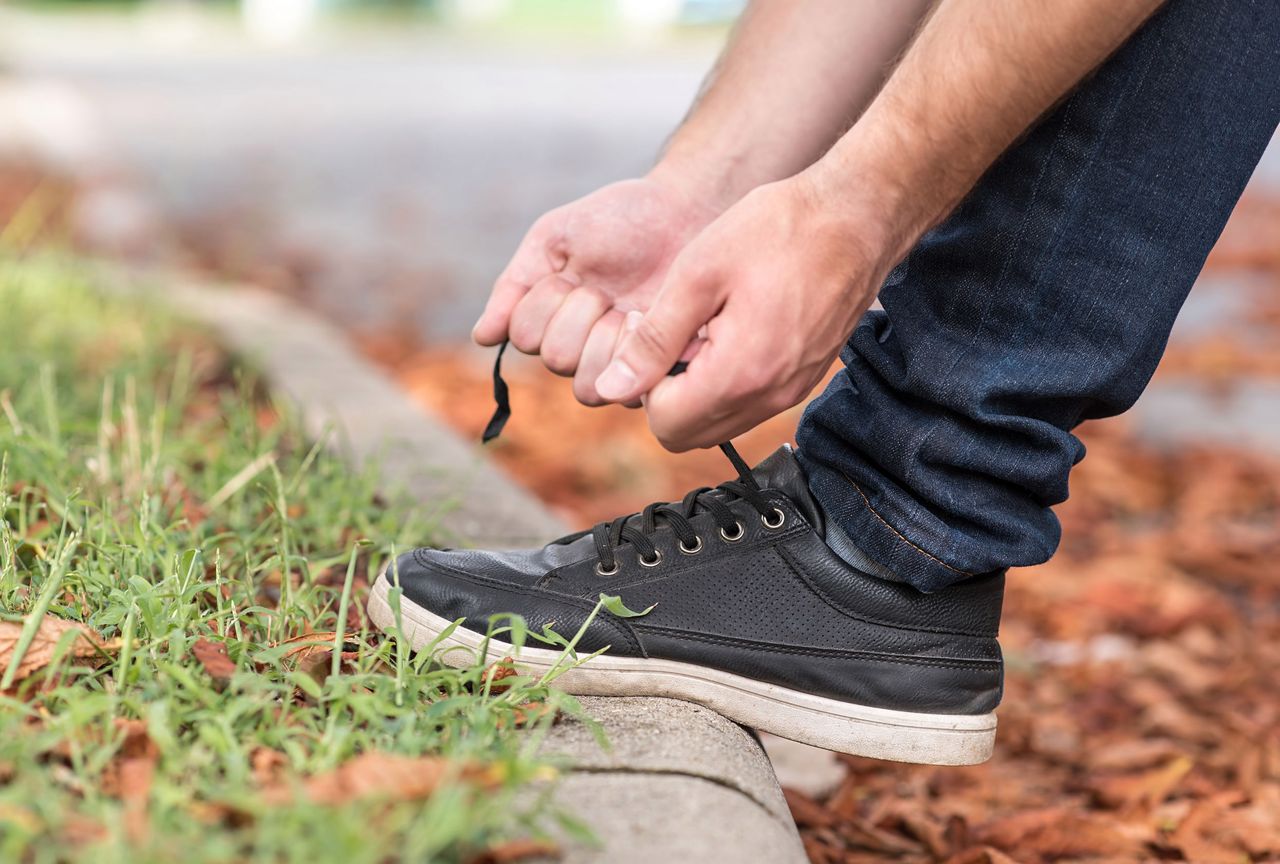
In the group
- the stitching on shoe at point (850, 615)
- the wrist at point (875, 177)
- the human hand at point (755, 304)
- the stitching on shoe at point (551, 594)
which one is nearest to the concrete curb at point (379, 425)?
the stitching on shoe at point (551, 594)

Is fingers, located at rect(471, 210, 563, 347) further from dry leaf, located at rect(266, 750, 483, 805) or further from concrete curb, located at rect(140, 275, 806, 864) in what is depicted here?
dry leaf, located at rect(266, 750, 483, 805)

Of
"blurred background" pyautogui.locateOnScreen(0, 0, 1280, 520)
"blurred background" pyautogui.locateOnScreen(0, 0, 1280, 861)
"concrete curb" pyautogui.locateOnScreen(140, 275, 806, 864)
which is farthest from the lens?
"blurred background" pyautogui.locateOnScreen(0, 0, 1280, 520)

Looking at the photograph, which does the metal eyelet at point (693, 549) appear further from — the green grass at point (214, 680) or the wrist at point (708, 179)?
the wrist at point (708, 179)

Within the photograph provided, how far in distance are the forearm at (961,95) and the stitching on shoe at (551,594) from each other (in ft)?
1.72

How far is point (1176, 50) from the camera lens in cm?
129

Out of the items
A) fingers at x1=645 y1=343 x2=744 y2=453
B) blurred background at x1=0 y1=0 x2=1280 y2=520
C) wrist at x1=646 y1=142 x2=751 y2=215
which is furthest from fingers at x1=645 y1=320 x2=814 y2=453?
blurred background at x1=0 y1=0 x2=1280 y2=520

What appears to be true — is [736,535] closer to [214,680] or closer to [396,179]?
[214,680]

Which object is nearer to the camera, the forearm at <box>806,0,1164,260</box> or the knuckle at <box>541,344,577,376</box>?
the forearm at <box>806,0,1164,260</box>

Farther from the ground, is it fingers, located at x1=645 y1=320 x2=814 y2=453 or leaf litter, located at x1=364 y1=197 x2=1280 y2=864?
fingers, located at x1=645 y1=320 x2=814 y2=453

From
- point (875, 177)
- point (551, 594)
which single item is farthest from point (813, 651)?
point (875, 177)

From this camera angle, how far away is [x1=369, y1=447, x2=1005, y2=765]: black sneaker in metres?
1.48

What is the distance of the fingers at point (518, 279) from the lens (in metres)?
1.66

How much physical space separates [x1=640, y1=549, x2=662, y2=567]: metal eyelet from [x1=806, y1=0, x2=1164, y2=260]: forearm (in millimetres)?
452

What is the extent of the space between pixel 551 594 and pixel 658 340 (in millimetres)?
365
